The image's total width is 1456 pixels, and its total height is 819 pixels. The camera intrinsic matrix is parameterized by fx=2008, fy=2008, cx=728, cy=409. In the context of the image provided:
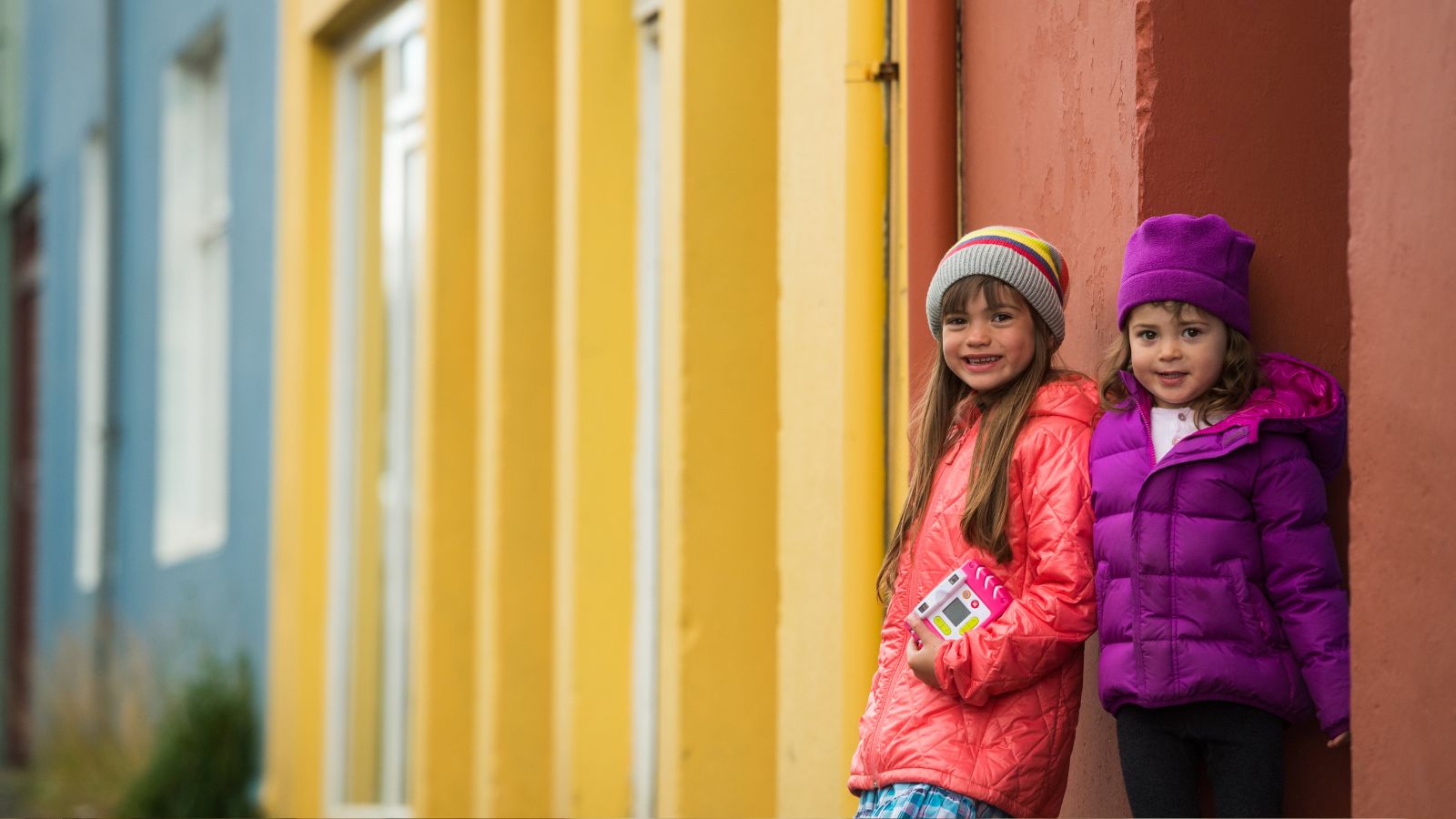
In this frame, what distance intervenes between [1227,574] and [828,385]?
Result: 1759mm

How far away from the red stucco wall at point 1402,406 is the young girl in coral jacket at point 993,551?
19.3 inches

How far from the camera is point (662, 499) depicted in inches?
217

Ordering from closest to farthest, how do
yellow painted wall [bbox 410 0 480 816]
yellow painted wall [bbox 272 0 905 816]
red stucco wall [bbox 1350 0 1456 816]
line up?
red stucco wall [bbox 1350 0 1456 816] < yellow painted wall [bbox 272 0 905 816] < yellow painted wall [bbox 410 0 480 816]

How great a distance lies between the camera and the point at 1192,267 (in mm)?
3367

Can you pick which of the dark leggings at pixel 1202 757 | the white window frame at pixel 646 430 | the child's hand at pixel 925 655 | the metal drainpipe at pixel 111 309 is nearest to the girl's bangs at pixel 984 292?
the child's hand at pixel 925 655

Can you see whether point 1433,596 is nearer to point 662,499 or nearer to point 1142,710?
point 1142,710

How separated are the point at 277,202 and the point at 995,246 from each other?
6124 mm

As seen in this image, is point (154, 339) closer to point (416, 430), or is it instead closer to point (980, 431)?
point (416, 430)

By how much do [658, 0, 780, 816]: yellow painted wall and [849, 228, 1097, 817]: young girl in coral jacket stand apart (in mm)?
1702

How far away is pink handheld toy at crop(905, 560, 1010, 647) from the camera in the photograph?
3.35 meters

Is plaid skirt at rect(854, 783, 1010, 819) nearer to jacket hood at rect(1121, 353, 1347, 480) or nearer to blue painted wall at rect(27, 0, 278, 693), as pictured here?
jacket hood at rect(1121, 353, 1347, 480)

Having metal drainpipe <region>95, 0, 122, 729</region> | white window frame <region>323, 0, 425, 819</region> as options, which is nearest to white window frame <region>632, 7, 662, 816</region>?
white window frame <region>323, 0, 425, 819</region>

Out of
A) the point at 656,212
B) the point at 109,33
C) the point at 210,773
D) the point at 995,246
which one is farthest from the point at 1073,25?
the point at 109,33

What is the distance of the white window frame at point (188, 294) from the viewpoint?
422 inches
